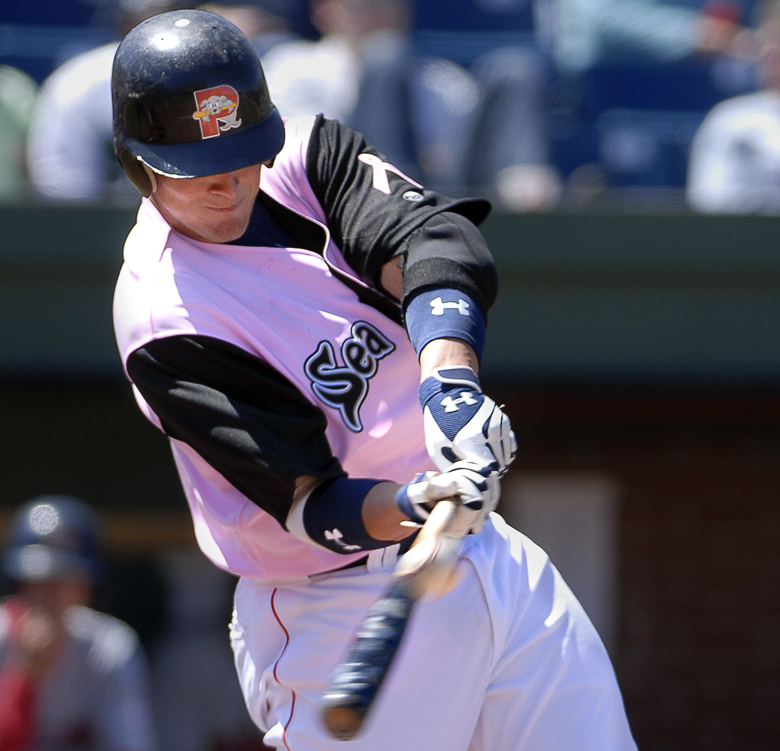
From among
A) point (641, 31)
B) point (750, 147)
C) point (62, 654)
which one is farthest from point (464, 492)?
point (641, 31)

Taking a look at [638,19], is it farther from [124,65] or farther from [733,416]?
[124,65]

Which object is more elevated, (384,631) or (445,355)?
(445,355)

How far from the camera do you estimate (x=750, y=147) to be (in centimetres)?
398

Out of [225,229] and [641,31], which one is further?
[641,31]

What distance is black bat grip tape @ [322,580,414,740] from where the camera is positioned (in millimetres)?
1137

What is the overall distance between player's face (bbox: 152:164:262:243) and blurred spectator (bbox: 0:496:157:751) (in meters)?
2.26

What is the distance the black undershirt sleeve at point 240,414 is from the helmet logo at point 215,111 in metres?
0.28

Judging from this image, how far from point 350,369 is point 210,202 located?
30 cm

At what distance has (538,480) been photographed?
186 inches

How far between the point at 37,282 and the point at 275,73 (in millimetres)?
1098

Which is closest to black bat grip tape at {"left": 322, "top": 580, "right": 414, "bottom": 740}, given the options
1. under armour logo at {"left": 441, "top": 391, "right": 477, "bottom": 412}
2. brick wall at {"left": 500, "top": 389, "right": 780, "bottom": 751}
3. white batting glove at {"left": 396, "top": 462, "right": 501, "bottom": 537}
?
white batting glove at {"left": 396, "top": 462, "right": 501, "bottom": 537}

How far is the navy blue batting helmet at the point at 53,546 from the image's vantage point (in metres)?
3.62

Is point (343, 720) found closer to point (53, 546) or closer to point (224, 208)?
point (224, 208)

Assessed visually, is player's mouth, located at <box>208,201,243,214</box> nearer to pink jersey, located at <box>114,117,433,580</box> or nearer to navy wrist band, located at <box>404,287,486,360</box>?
pink jersey, located at <box>114,117,433,580</box>
